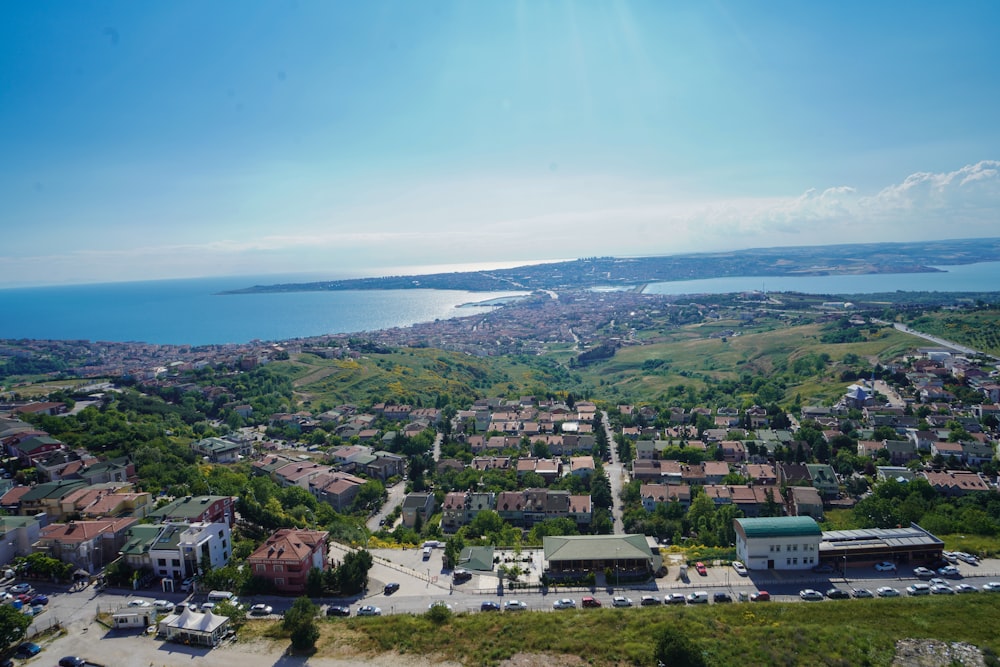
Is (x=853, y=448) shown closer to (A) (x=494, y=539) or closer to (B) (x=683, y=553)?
(B) (x=683, y=553)

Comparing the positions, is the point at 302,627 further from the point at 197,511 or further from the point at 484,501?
the point at 484,501

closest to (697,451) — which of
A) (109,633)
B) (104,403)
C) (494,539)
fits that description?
(494,539)

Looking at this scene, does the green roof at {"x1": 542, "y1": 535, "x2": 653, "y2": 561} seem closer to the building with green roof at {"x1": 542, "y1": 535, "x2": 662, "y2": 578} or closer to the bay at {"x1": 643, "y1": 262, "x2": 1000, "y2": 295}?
the building with green roof at {"x1": 542, "y1": 535, "x2": 662, "y2": 578}

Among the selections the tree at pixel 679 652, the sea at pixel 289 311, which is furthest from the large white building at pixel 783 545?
the sea at pixel 289 311

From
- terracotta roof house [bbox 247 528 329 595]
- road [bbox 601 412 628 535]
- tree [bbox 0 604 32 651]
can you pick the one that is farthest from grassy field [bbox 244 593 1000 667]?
road [bbox 601 412 628 535]

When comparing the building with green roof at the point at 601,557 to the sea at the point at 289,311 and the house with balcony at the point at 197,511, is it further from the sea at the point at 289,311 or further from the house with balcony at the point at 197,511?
the sea at the point at 289,311
